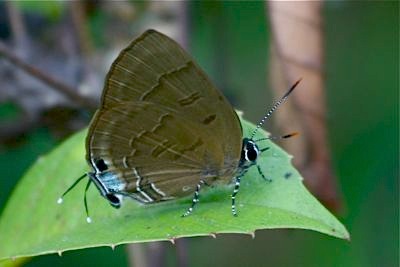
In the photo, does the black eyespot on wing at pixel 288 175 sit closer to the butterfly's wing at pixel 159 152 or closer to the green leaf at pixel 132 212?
the green leaf at pixel 132 212

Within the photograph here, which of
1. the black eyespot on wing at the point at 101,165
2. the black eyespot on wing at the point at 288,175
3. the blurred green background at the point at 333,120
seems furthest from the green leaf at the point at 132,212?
the blurred green background at the point at 333,120

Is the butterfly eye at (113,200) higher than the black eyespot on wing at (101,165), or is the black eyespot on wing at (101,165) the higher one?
the black eyespot on wing at (101,165)

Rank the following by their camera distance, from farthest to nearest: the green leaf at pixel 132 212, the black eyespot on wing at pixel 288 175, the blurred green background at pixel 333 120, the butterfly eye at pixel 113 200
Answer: the blurred green background at pixel 333 120
the butterfly eye at pixel 113 200
the black eyespot on wing at pixel 288 175
the green leaf at pixel 132 212

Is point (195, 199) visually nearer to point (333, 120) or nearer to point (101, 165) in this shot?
point (101, 165)

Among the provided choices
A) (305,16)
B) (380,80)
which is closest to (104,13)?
(305,16)

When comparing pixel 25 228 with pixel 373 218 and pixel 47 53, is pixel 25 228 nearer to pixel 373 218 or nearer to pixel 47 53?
pixel 47 53

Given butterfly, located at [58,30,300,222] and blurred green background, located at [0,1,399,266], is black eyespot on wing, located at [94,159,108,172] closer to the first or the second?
butterfly, located at [58,30,300,222]

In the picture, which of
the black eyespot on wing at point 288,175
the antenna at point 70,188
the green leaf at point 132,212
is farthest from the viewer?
the antenna at point 70,188
